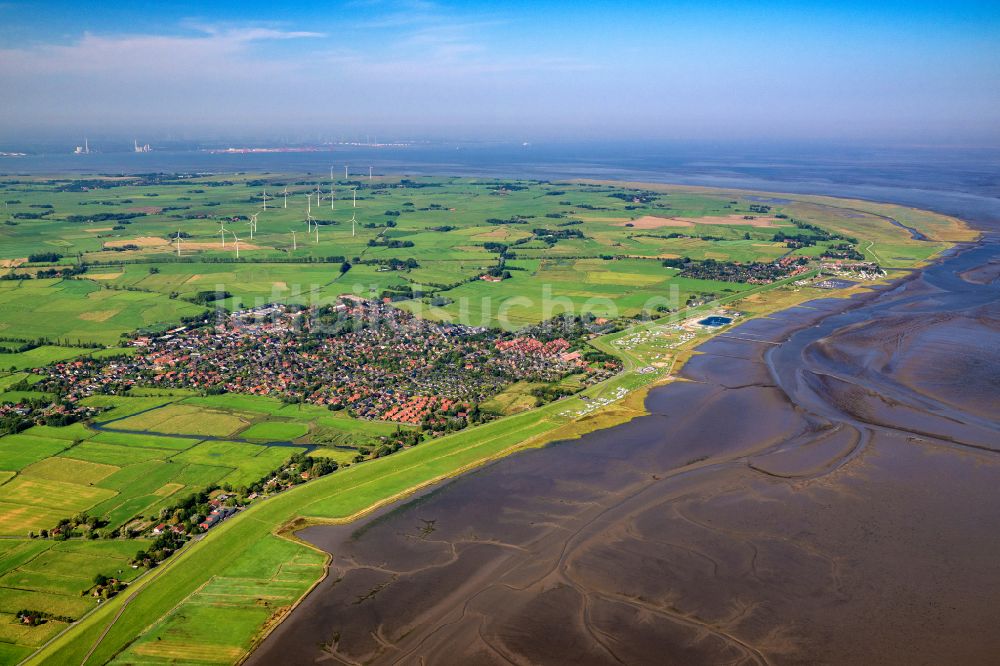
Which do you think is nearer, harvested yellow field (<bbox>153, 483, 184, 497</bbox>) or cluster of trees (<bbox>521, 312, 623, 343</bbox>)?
harvested yellow field (<bbox>153, 483, 184, 497</bbox>)

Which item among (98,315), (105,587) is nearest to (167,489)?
(105,587)

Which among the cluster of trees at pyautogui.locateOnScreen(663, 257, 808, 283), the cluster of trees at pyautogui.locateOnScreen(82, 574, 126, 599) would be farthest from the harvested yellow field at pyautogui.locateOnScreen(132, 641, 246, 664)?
the cluster of trees at pyautogui.locateOnScreen(663, 257, 808, 283)

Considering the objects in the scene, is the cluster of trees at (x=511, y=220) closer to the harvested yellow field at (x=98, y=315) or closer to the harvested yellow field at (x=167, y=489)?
the harvested yellow field at (x=98, y=315)

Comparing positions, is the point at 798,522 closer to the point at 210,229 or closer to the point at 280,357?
the point at 280,357

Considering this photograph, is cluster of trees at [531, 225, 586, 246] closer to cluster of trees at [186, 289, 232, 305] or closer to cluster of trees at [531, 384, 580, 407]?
cluster of trees at [186, 289, 232, 305]

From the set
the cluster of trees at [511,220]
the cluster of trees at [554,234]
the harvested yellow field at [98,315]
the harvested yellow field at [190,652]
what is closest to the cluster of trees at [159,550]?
the harvested yellow field at [190,652]

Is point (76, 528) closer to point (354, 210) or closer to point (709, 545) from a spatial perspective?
point (709, 545)

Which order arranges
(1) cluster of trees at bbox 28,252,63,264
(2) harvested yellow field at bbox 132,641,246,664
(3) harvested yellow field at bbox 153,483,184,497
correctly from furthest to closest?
(1) cluster of trees at bbox 28,252,63,264
(3) harvested yellow field at bbox 153,483,184,497
(2) harvested yellow field at bbox 132,641,246,664
